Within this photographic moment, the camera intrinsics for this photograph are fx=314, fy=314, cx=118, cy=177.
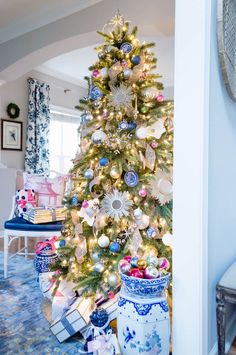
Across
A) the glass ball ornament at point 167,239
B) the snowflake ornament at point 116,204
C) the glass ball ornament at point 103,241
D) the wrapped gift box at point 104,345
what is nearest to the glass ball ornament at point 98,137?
the snowflake ornament at point 116,204

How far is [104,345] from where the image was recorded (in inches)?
61.7

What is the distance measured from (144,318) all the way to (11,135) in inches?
167

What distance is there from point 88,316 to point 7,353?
46 cm

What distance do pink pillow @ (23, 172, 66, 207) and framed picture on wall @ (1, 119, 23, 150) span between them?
2073 mm

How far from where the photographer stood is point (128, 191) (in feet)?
6.39

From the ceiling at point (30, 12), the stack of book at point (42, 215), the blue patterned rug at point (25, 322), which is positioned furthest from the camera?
the ceiling at point (30, 12)

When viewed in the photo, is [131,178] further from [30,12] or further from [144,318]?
[30,12]

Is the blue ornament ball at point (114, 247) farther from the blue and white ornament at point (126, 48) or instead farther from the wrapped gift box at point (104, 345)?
the blue and white ornament at point (126, 48)

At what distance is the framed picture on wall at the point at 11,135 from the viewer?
193 inches

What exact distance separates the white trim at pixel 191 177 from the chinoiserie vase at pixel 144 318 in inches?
2.6

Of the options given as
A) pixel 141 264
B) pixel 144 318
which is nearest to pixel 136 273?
pixel 141 264

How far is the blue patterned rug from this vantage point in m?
1.71

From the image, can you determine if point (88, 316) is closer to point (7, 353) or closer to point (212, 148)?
point (7, 353)

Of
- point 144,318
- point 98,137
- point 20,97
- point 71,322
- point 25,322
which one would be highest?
point 20,97
